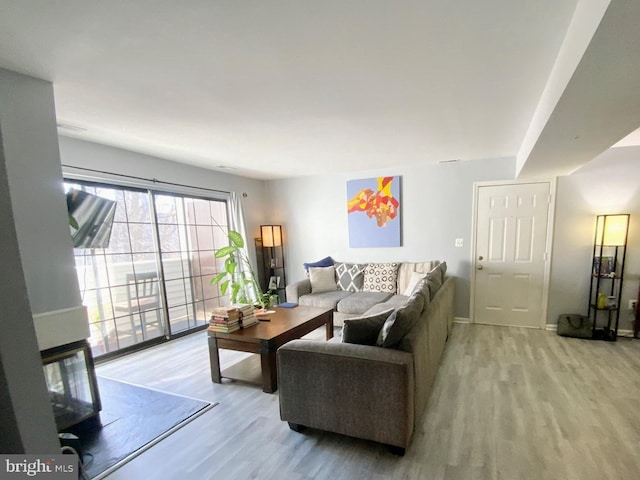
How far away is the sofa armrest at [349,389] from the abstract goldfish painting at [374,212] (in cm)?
287

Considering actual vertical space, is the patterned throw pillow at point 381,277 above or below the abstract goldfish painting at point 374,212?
below

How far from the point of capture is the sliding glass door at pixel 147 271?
10.6ft

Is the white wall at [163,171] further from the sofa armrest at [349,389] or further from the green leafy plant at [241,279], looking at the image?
the sofa armrest at [349,389]

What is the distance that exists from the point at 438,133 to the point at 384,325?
200cm

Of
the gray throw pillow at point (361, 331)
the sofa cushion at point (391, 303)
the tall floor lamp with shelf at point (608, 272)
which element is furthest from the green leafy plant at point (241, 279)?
the tall floor lamp with shelf at point (608, 272)

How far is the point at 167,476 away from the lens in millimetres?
1670

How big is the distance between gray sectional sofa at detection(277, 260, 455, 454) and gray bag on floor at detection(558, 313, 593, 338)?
2622mm

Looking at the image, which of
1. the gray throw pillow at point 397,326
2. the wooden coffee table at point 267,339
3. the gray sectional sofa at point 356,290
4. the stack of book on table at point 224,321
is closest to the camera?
the gray throw pillow at point 397,326

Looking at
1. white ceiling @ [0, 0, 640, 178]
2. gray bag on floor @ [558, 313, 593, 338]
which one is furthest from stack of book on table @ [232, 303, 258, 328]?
gray bag on floor @ [558, 313, 593, 338]

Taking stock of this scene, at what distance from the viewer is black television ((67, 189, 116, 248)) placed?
221cm

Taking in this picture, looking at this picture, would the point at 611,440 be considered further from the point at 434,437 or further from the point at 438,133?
the point at 438,133

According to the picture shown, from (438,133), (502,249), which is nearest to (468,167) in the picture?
(502,249)

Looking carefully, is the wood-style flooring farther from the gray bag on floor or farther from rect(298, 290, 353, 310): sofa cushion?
rect(298, 290, 353, 310): sofa cushion

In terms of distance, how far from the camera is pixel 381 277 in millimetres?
4297
